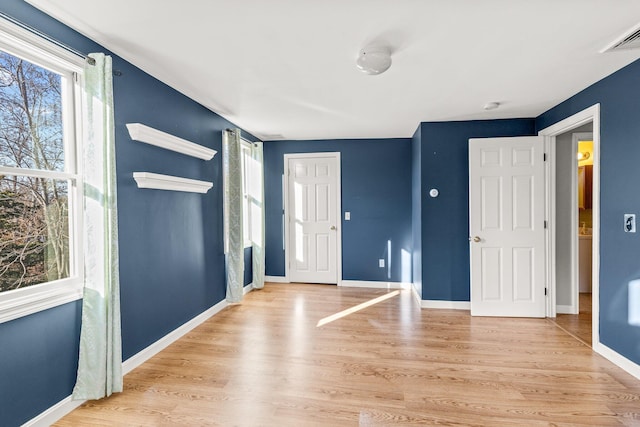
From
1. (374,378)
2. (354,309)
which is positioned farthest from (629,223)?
(354,309)

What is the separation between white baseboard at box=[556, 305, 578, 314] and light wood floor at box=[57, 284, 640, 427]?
0.45 m

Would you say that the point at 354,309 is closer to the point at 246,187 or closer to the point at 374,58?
the point at 246,187

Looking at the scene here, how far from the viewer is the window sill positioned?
1591 millimetres

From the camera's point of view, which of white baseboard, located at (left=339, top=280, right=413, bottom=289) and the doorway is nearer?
the doorway

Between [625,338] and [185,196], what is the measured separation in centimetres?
395

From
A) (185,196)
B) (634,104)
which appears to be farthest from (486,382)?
(185,196)

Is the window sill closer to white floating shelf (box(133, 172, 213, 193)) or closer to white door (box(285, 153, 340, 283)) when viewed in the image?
white floating shelf (box(133, 172, 213, 193))

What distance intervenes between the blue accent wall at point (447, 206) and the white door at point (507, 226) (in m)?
0.19

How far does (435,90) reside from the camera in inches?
112

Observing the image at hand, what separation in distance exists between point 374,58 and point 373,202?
3.07 meters

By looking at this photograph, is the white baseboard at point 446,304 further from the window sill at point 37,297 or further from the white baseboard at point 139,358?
the window sill at point 37,297

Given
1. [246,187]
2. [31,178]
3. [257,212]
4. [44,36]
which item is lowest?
[257,212]

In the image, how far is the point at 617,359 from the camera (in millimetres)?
2475

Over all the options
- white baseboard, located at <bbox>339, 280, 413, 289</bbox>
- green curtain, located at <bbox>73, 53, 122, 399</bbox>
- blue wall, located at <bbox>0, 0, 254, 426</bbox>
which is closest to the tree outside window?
green curtain, located at <bbox>73, 53, 122, 399</bbox>
